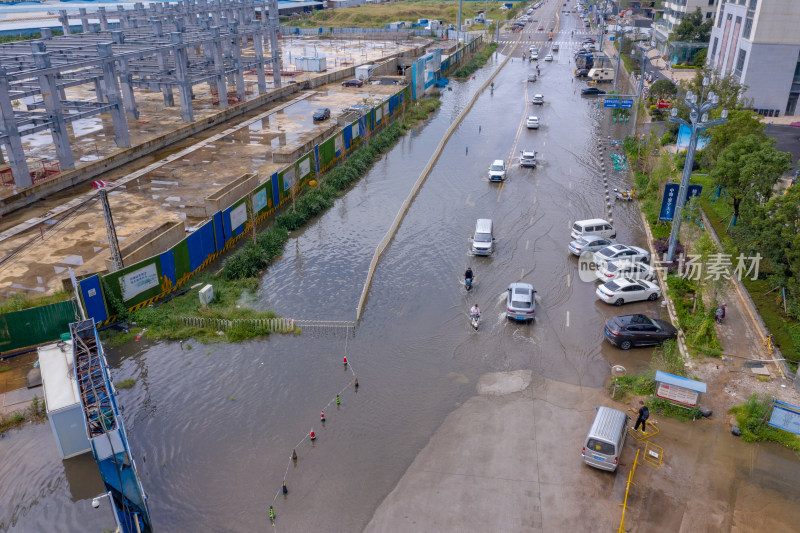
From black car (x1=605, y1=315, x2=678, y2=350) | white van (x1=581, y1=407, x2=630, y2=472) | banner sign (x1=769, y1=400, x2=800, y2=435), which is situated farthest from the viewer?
black car (x1=605, y1=315, x2=678, y2=350)

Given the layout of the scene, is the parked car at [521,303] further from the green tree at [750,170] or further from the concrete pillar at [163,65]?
the concrete pillar at [163,65]

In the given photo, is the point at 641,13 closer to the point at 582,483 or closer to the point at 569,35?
the point at 569,35

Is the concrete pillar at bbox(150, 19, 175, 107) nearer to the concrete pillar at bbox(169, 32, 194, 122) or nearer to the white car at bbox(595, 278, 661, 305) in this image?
the concrete pillar at bbox(169, 32, 194, 122)

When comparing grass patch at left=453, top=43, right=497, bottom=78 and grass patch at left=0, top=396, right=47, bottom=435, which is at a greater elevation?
grass patch at left=453, top=43, right=497, bottom=78

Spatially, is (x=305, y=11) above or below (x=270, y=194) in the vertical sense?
above

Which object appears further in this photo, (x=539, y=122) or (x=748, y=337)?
(x=539, y=122)

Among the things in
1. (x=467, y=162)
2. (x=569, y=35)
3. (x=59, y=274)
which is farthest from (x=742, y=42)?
(x=569, y=35)

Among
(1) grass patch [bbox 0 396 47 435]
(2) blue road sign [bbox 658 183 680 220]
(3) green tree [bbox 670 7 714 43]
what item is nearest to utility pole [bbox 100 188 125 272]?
(1) grass patch [bbox 0 396 47 435]

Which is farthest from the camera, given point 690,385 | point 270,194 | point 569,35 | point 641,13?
point 641,13
